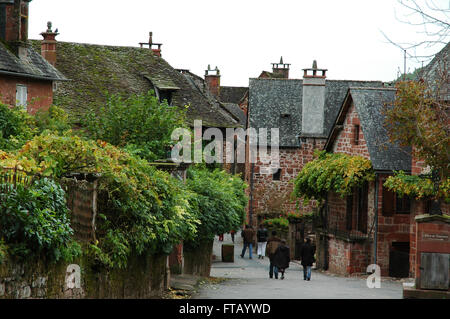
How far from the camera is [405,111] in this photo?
2353 cm

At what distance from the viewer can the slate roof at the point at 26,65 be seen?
28.8 meters

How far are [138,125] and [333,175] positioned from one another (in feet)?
32.8

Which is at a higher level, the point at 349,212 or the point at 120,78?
the point at 120,78

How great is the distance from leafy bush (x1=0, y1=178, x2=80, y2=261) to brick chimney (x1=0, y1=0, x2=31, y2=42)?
1850 centimetres

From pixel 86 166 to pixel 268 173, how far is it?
33.2 metres

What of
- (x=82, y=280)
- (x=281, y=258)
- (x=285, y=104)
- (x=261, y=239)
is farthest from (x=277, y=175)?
(x=82, y=280)

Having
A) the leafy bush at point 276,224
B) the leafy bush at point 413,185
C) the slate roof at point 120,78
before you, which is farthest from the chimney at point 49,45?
the leafy bush at point 413,185

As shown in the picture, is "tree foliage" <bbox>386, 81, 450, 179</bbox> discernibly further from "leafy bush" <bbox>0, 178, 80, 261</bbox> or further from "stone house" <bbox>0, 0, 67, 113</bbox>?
"stone house" <bbox>0, 0, 67, 113</bbox>

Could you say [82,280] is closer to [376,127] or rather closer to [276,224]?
[376,127]

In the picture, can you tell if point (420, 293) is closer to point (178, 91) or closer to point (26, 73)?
point (26, 73)

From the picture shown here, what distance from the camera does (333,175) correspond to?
32.7 meters

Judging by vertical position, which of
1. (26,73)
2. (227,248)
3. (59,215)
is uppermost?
(26,73)

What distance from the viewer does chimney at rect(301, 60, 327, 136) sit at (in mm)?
46156
